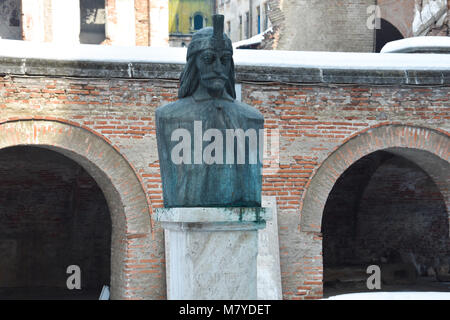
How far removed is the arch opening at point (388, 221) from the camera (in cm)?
1237

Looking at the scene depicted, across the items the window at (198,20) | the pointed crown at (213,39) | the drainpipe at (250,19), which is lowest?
the pointed crown at (213,39)

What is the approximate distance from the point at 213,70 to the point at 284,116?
13.8 ft

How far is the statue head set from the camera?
4.43 metres

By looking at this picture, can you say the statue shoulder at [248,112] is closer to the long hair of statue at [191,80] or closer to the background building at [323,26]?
the long hair of statue at [191,80]

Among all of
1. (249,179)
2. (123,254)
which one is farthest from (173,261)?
(123,254)

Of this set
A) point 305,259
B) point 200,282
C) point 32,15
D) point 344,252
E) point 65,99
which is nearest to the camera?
point 200,282

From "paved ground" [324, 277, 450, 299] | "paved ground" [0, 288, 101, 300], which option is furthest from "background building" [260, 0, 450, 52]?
"paved ground" [0, 288, 101, 300]

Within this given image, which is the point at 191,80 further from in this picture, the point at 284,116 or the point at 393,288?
the point at 393,288

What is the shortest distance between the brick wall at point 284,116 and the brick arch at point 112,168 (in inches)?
3.7

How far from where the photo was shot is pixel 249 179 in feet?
14.5

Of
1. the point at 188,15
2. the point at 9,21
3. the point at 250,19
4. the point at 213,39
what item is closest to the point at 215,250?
the point at 213,39

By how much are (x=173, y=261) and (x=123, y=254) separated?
391 cm

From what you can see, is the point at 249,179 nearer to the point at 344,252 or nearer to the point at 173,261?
the point at 173,261

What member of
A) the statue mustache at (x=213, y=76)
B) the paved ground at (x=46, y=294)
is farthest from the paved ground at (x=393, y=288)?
the statue mustache at (x=213, y=76)
